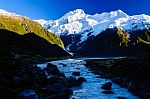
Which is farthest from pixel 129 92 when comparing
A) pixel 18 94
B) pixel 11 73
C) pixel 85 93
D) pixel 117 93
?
pixel 18 94

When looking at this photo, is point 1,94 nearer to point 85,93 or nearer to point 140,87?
point 85,93

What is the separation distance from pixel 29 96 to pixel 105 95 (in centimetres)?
2245

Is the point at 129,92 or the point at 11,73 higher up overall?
the point at 11,73

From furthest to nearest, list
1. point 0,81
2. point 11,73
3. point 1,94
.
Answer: point 11,73 → point 0,81 → point 1,94

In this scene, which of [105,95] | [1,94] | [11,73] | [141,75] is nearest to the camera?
[1,94]

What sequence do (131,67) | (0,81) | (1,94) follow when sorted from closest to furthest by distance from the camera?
1. (1,94)
2. (0,81)
3. (131,67)

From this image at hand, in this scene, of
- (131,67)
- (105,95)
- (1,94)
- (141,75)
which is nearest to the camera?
(1,94)

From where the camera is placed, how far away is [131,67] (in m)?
93.6

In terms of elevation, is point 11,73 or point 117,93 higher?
point 11,73

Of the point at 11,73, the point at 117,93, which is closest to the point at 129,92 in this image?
the point at 117,93

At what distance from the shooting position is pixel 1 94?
43.2 meters

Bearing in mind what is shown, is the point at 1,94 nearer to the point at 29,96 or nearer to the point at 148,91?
the point at 29,96

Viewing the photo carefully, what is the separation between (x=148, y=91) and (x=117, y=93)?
5.96 metres

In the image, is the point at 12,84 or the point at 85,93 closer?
the point at 12,84
